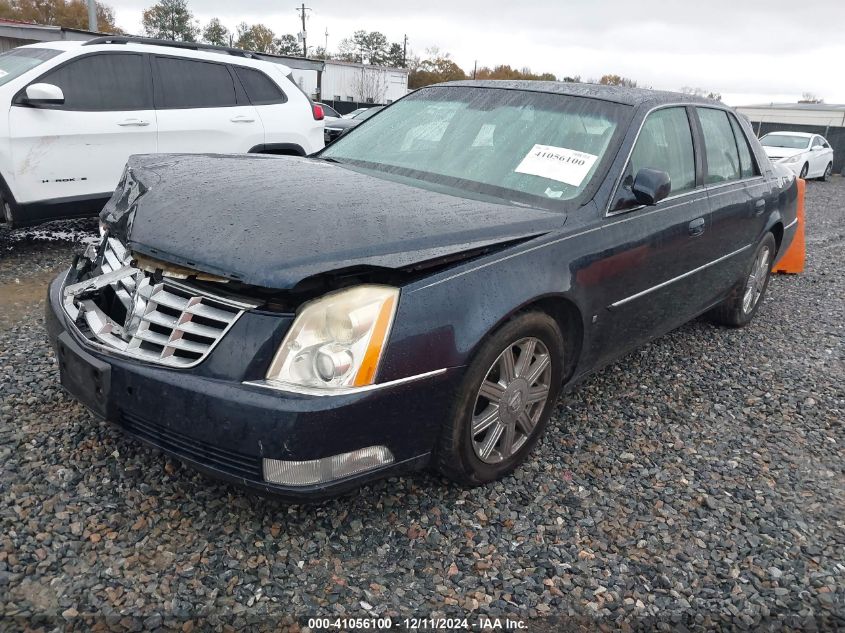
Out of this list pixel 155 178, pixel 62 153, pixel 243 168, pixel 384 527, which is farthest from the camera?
pixel 62 153

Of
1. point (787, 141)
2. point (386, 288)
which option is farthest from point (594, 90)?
point (787, 141)

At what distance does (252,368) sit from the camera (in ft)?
6.64

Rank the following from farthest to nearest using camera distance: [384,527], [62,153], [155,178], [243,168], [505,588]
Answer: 1. [62,153]
2. [243,168]
3. [155,178]
4. [384,527]
5. [505,588]

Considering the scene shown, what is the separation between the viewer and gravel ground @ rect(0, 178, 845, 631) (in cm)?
206

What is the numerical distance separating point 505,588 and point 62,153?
5.16 meters

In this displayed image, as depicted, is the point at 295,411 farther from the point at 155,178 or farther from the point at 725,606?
the point at 725,606

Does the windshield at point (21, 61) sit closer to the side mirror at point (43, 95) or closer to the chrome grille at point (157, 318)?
the side mirror at point (43, 95)

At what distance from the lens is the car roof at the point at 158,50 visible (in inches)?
224

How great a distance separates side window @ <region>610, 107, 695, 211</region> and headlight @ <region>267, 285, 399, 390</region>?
56.0 inches

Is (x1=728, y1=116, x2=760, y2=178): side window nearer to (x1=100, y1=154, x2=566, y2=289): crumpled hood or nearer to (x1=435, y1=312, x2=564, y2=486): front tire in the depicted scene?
(x1=100, y1=154, x2=566, y2=289): crumpled hood

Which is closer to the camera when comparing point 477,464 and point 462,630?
point 462,630

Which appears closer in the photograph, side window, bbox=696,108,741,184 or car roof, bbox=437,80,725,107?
car roof, bbox=437,80,725,107

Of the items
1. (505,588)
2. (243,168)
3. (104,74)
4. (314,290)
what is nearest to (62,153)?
(104,74)

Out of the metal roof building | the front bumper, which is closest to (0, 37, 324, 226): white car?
the front bumper
